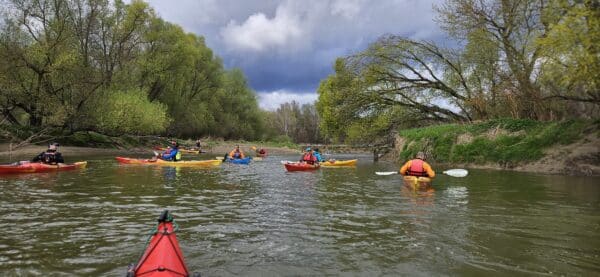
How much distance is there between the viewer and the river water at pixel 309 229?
16.6 ft

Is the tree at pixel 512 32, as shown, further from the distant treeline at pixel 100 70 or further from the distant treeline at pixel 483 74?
the distant treeline at pixel 100 70

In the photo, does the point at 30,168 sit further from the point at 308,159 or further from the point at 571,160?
the point at 571,160

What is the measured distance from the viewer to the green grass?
1748cm

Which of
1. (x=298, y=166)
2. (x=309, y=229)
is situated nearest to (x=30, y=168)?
(x=298, y=166)

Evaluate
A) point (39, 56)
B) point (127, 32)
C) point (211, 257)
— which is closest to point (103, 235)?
point (211, 257)

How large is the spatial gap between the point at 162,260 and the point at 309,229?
3.36m

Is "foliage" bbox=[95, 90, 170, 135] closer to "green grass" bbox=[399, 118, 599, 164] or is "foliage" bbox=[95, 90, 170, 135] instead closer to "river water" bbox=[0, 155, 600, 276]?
"river water" bbox=[0, 155, 600, 276]

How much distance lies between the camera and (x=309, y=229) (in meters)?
7.02

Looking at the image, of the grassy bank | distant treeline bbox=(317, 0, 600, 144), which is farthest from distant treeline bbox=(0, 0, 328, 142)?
the grassy bank

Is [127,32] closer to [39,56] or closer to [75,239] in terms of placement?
Result: [39,56]

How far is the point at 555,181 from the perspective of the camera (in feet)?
46.3

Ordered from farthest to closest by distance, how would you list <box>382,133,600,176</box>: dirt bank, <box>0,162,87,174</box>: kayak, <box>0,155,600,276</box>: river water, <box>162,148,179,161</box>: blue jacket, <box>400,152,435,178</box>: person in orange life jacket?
<box>162,148,179,161</box>: blue jacket → <box>382,133,600,176</box>: dirt bank → <box>0,162,87,174</box>: kayak → <box>400,152,435,178</box>: person in orange life jacket → <box>0,155,600,276</box>: river water

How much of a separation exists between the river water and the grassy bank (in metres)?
5.38

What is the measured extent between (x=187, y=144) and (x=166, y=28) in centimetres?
1103
